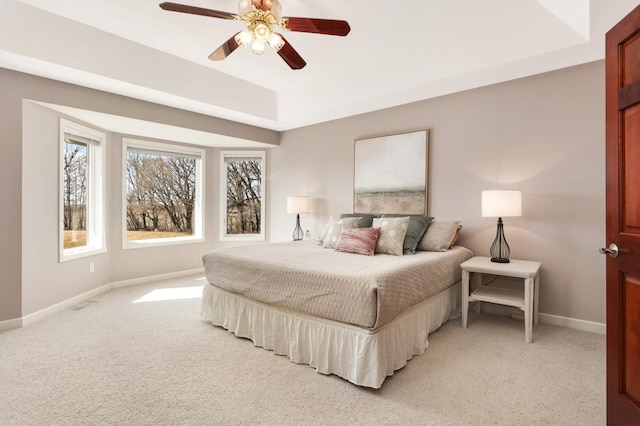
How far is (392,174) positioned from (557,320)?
2.32 meters

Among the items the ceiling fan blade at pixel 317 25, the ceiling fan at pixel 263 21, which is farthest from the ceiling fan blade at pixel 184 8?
the ceiling fan blade at pixel 317 25

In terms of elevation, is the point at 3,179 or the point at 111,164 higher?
the point at 111,164

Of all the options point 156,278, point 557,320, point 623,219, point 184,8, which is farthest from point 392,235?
point 156,278

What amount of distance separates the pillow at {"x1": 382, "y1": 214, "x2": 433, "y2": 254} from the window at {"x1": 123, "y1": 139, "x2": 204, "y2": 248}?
3.68 m

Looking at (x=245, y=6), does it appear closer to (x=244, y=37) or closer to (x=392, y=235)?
(x=244, y=37)

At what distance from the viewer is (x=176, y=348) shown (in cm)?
262

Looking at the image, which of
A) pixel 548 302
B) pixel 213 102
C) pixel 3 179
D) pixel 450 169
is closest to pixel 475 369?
pixel 548 302

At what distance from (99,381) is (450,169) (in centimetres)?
377

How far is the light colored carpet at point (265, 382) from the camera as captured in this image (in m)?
1.78

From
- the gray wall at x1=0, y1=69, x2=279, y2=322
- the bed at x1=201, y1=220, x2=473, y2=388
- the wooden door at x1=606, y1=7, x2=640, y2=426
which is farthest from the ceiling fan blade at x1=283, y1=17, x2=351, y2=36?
the gray wall at x1=0, y1=69, x2=279, y2=322

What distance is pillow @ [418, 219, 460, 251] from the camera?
3344 mm

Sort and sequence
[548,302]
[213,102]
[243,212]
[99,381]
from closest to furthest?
[99,381] < [548,302] < [213,102] < [243,212]

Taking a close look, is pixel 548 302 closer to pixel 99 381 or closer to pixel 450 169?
pixel 450 169

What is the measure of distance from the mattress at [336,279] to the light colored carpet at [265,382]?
442 millimetres
